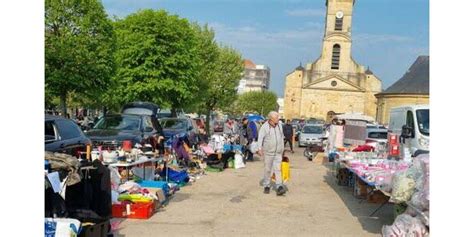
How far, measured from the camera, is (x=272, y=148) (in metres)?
12.1

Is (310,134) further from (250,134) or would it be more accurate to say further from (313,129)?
(250,134)

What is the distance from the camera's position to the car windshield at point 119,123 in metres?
15.8

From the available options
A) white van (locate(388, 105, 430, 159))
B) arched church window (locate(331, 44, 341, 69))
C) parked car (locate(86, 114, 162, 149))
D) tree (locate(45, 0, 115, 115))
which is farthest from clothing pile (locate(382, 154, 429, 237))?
arched church window (locate(331, 44, 341, 69))

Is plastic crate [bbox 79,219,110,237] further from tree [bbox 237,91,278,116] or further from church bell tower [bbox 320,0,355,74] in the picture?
tree [bbox 237,91,278,116]

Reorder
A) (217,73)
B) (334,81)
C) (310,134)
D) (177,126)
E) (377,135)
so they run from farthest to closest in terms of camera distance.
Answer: (334,81) → (217,73) → (310,134) → (177,126) → (377,135)

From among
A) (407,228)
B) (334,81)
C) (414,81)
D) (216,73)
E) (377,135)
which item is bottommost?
(407,228)

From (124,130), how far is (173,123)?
314 inches

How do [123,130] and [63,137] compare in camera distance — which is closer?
[63,137]

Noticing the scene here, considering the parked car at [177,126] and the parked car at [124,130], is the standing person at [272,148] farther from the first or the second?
the parked car at [177,126]

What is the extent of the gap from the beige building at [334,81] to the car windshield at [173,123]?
73.5 m

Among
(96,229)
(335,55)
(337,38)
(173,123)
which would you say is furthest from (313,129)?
(337,38)
